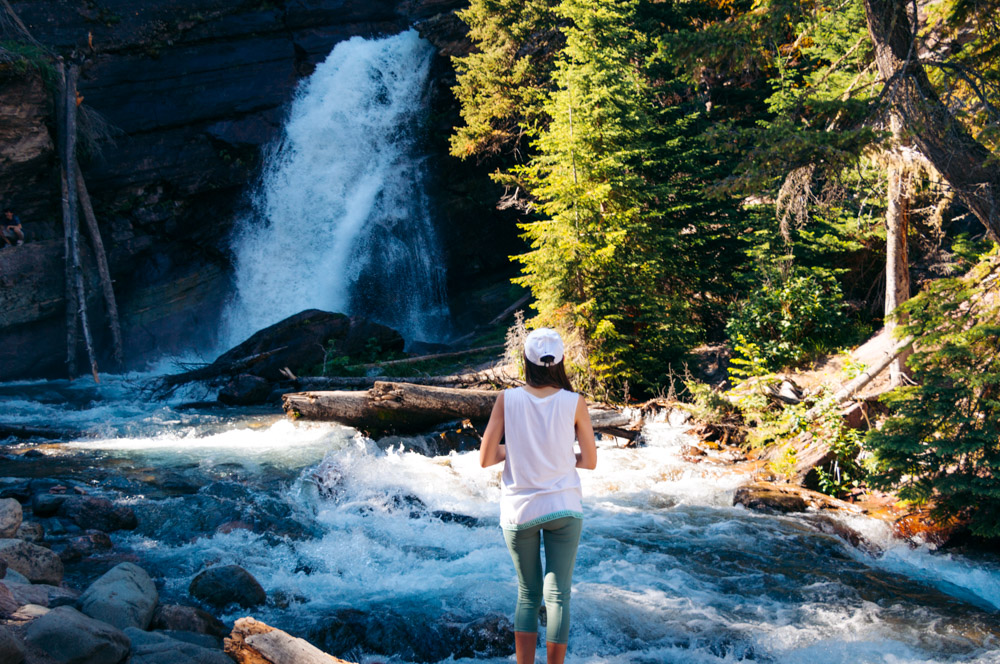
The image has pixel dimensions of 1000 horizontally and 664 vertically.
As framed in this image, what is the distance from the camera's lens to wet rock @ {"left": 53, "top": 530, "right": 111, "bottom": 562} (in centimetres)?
633

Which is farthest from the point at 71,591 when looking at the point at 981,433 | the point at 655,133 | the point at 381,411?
the point at 655,133

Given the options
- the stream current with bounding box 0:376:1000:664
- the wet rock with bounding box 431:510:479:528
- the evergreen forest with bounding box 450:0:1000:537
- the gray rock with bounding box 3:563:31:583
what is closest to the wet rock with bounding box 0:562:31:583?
the gray rock with bounding box 3:563:31:583

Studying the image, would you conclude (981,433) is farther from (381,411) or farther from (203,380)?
(203,380)

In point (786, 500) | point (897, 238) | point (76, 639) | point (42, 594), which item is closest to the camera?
point (76, 639)

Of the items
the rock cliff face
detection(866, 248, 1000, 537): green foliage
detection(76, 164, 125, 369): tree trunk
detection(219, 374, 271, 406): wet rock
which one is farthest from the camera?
detection(76, 164, 125, 369): tree trunk

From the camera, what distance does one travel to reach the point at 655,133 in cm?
1465

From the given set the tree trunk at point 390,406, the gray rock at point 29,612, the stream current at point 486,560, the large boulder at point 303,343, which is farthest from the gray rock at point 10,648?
the large boulder at point 303,343

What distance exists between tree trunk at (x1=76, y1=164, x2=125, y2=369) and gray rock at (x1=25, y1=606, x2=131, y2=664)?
58.5ft

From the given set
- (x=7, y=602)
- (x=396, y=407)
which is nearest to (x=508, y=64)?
(x=396, y=407)

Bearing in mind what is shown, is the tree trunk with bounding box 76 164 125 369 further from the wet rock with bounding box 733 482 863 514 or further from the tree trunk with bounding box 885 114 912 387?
the tree trunk with bounding box 885 114 912 387

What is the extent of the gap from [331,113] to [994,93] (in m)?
20.7

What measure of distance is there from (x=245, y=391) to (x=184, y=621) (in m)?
10.8

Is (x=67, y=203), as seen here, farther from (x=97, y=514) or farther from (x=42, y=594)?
(x=42, y=594)

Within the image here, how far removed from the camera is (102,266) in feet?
65.5
